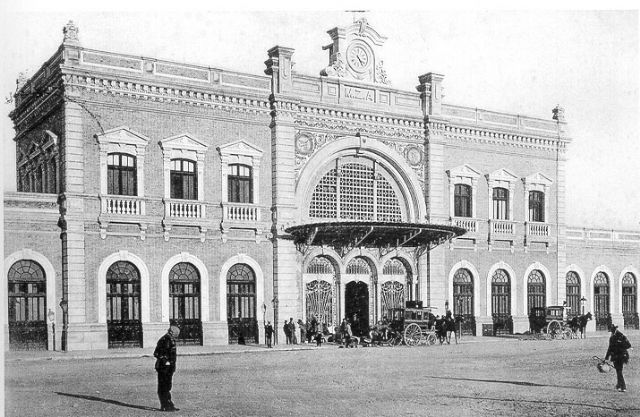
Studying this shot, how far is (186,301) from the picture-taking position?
89.0 feet

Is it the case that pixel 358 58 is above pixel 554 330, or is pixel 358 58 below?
above

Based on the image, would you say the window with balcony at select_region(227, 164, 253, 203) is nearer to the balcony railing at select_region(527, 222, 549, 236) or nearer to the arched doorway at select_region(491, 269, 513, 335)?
the arched doorway at select_region(491, 269, 513, 335)

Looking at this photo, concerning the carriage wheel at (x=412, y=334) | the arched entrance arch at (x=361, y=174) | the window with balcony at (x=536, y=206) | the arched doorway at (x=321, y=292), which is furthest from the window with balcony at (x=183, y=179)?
the window with balcony at (x=536, y=206)

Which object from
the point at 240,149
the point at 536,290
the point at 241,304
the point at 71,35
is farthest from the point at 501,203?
the point at 71,35

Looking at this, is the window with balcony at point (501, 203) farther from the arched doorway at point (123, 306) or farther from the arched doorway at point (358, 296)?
the arched doorway at point (123, 306)

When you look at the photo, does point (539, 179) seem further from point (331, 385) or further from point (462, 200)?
point (331, 385)

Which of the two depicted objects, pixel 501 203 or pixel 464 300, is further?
pixel 501 203

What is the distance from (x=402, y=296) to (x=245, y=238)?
25.4 ft

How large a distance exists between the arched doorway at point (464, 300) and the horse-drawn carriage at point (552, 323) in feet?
8.82

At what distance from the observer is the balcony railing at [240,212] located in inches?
1094

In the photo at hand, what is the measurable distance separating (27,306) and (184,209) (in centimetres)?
611

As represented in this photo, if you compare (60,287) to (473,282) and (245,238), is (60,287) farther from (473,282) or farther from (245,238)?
(473,282)

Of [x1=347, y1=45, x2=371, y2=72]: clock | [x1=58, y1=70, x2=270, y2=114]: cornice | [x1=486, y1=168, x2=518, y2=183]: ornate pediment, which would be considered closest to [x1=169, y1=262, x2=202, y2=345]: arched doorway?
[x1=58, y1=70, x2=270, y2=114]: cornice

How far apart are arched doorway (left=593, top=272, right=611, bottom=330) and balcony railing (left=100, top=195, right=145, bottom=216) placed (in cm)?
2299
